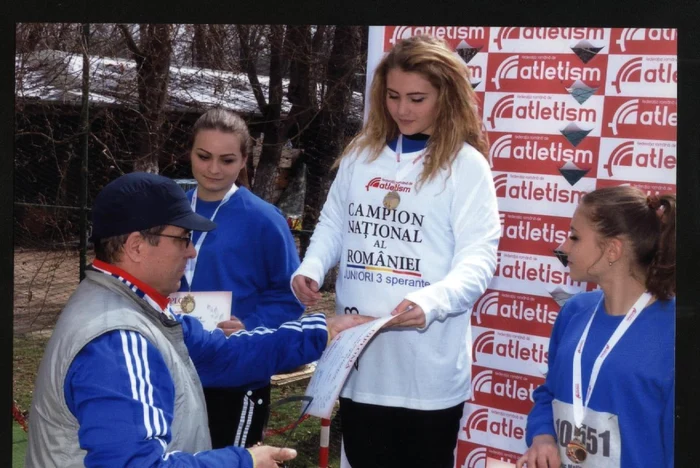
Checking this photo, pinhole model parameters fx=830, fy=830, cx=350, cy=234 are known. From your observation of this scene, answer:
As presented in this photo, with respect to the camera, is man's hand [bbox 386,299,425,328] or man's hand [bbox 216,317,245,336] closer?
man's hand [bbox 386,299,425,328]

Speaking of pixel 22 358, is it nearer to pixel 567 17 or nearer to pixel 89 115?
pixel 89 115

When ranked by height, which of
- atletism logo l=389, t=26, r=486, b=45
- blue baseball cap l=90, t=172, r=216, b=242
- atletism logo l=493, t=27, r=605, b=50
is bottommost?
blue baseball cap l=90, t=172, r=216, b=242

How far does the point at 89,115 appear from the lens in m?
2.31

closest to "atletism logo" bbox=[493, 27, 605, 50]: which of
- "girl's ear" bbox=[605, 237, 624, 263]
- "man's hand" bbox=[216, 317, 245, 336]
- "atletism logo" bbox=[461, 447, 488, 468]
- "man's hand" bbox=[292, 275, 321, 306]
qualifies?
"girl's ear" bbox=[605, 237, 624, 263]

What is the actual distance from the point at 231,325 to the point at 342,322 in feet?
1.12

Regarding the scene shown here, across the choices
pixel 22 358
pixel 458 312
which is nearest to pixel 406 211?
pixel 458 312

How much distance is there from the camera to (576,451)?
1.86 meters

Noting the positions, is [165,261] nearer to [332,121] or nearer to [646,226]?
[332,121]

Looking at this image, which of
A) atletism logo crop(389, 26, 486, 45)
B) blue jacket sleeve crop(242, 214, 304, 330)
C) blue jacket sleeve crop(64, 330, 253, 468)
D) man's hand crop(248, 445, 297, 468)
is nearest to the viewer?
blue jacket sleeve crop(64, 330, 253, 468)

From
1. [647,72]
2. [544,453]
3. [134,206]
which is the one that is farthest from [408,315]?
[647,72]

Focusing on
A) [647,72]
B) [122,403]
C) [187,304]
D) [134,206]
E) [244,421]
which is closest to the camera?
[122,403]

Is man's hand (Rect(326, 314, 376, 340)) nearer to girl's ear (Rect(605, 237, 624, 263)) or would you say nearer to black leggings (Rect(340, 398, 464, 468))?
black leggings (Rect(340, 398, 464, 468))

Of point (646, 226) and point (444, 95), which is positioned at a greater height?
point (444, 95)

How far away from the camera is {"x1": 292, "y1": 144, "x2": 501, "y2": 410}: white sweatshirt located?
1956 mm
